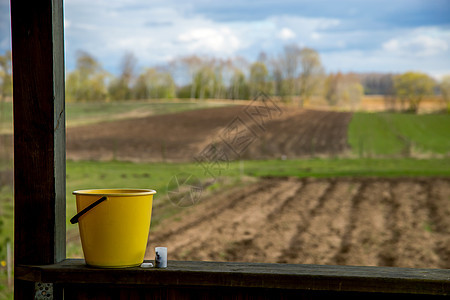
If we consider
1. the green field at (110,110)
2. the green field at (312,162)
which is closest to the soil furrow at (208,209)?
the green field at (312,162)

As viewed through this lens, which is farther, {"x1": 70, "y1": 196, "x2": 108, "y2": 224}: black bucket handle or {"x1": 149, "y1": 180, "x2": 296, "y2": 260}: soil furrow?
{"x1": 149, "y1": 180, "x2": 296, "y2": 260}: soil furrow

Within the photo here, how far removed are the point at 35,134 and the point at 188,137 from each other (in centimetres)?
1174

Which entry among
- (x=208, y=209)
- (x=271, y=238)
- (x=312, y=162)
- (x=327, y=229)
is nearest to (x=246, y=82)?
(x=271, y=238)

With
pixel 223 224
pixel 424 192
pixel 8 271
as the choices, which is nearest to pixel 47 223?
pixel 8 271

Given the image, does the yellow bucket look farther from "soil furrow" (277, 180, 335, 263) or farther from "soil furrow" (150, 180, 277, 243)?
"soil furrow" (150, 180, 277, 243)

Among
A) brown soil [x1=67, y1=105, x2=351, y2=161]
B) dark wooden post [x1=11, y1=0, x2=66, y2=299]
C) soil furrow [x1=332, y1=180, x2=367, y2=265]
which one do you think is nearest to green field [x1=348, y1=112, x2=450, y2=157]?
brown soil [x1=67, y1=105, x2=351, y2=161]

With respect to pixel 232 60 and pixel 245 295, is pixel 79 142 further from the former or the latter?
pixel 245 295

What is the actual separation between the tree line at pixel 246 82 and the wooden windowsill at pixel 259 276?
1635 mm

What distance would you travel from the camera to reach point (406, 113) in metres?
15.0

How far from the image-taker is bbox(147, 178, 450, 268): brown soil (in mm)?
5609

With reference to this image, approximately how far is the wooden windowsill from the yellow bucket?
30 mm

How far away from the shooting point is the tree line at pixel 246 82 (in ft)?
14.5

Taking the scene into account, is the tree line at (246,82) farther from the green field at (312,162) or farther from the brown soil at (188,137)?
the brown soil at (188,137)

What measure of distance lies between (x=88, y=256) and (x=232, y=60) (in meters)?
3.56
